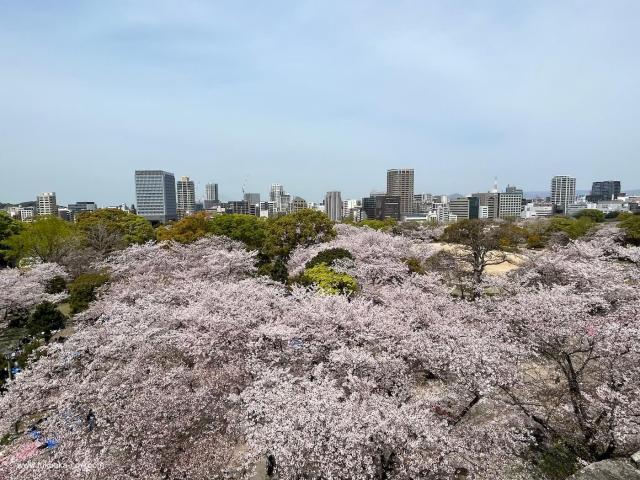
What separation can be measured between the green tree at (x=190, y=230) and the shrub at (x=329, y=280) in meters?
15.2

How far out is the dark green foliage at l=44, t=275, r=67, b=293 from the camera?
24.8 meters

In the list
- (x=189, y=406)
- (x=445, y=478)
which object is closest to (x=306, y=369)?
(x=189, y=406)

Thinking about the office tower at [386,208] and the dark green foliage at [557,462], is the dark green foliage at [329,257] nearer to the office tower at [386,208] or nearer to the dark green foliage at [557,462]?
the dark green foliage at [557,462]

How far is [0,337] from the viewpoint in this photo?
19453mm

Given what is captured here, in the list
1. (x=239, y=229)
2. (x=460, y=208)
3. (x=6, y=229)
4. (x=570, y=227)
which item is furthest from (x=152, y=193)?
(x=570, y=227)

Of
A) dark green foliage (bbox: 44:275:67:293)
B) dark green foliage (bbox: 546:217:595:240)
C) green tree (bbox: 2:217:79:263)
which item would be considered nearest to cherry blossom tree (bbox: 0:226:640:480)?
dark green foliage (bbox: 44:275:67:293)

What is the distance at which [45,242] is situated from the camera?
31500 mm

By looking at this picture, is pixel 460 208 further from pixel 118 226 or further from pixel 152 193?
pixel 118 226

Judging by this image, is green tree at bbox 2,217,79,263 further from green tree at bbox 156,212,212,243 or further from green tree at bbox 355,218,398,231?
green tree at bbox 355,218,398,231

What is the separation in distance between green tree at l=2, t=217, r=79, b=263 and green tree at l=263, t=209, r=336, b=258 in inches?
670

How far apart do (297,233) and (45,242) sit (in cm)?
2177

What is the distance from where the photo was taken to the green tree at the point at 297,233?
27.7 metres

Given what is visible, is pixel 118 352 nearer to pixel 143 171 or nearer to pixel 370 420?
pixel 370 420

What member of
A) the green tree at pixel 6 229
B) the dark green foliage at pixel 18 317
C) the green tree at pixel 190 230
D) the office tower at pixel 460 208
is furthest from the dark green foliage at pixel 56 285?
the office tower at pixel 460 208
